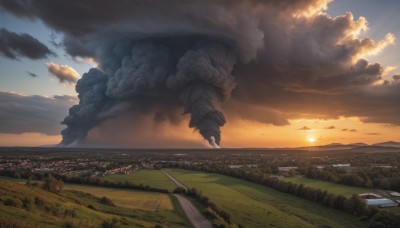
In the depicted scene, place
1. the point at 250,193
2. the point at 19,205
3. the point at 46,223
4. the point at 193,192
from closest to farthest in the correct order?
the point at 46,223 < the point at 19,205 < the point at 193,192 < the point at 250,193

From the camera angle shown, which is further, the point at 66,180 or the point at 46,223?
the point at 66,180

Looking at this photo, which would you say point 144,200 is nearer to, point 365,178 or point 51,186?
point 51,186

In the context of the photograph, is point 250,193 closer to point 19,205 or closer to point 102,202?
point 102,202

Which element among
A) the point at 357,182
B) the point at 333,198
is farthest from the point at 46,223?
the point at 357,182

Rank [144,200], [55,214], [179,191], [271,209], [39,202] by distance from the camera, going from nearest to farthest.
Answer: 1. [55,214]
2. [39,202]
3. [271,209]
4. [144,200]
5. [179,191]

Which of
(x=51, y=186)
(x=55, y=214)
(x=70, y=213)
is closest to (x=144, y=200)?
(x=51, y=186)

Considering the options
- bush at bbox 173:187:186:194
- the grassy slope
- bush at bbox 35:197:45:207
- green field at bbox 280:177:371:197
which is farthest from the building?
bush at bbox 35:197:45:207

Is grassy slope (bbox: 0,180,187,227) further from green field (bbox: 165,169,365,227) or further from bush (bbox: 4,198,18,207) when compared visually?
green field (bbox: 165,169,365,227)

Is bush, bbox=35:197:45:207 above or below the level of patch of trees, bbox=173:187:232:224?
above
